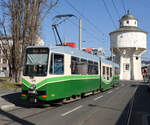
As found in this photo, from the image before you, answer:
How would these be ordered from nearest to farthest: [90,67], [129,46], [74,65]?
[74,65] < [90,67] < [129,46]

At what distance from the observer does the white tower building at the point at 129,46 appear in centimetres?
6097

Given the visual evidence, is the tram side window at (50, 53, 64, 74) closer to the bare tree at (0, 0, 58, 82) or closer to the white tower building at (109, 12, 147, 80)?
the bare tree at (0, 0, 58, 82)

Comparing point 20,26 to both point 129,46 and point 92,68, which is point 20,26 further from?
point 129,46

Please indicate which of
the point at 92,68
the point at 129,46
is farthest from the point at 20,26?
the point at 129,46

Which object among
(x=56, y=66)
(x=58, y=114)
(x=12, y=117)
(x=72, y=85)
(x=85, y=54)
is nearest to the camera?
(x=12, y=117)

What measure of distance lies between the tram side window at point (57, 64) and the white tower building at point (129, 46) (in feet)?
165

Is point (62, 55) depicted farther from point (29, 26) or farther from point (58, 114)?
point (29, 26)

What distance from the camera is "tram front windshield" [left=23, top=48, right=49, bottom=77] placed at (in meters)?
11.0

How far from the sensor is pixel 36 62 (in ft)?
36.9

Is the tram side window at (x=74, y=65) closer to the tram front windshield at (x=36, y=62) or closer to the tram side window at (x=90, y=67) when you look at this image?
the tram front windshield at (x=36, y=62)

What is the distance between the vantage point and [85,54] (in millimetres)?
15375

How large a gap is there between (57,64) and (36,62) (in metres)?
1.00

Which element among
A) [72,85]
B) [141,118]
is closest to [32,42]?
[72,85]

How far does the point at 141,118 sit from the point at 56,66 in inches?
177
